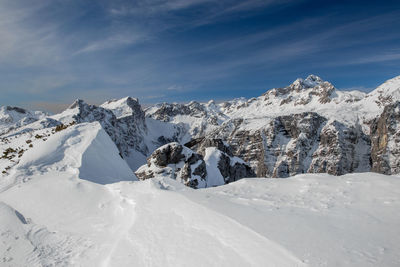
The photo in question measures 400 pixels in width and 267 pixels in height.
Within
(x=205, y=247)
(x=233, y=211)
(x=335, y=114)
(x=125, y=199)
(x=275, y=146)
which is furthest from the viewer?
(x=335, y=114)

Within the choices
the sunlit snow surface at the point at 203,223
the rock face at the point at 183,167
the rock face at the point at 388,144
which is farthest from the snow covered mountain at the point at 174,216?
the rock face at the point at 388,144

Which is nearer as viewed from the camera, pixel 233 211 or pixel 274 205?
pixel 233 211

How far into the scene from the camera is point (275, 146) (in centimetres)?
16938

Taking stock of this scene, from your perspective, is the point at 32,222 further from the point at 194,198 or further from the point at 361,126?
the point at 361,126

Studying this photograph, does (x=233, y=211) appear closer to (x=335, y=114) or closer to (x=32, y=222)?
(x=32, y=222)

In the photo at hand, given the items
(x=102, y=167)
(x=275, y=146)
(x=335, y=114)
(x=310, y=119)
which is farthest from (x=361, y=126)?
(x=102, y=167)

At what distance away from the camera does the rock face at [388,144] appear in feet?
458

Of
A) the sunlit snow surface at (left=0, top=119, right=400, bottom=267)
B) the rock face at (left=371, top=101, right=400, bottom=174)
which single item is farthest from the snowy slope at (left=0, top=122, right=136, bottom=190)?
the rock face at (left=371, top=101, right=400, bottom=174)

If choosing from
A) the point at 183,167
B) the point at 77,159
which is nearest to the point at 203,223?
the point at 77,159

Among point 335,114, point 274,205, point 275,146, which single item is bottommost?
point 275,146

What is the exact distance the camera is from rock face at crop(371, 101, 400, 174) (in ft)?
458

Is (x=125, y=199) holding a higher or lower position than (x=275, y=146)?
higher

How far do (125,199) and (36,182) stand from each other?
513 cm

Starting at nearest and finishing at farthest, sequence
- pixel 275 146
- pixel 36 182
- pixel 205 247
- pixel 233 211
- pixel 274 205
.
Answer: pixel 205 247 → pixel 233 211 → pixel 274 205 → pixel 36 182 → pixel 275 146
